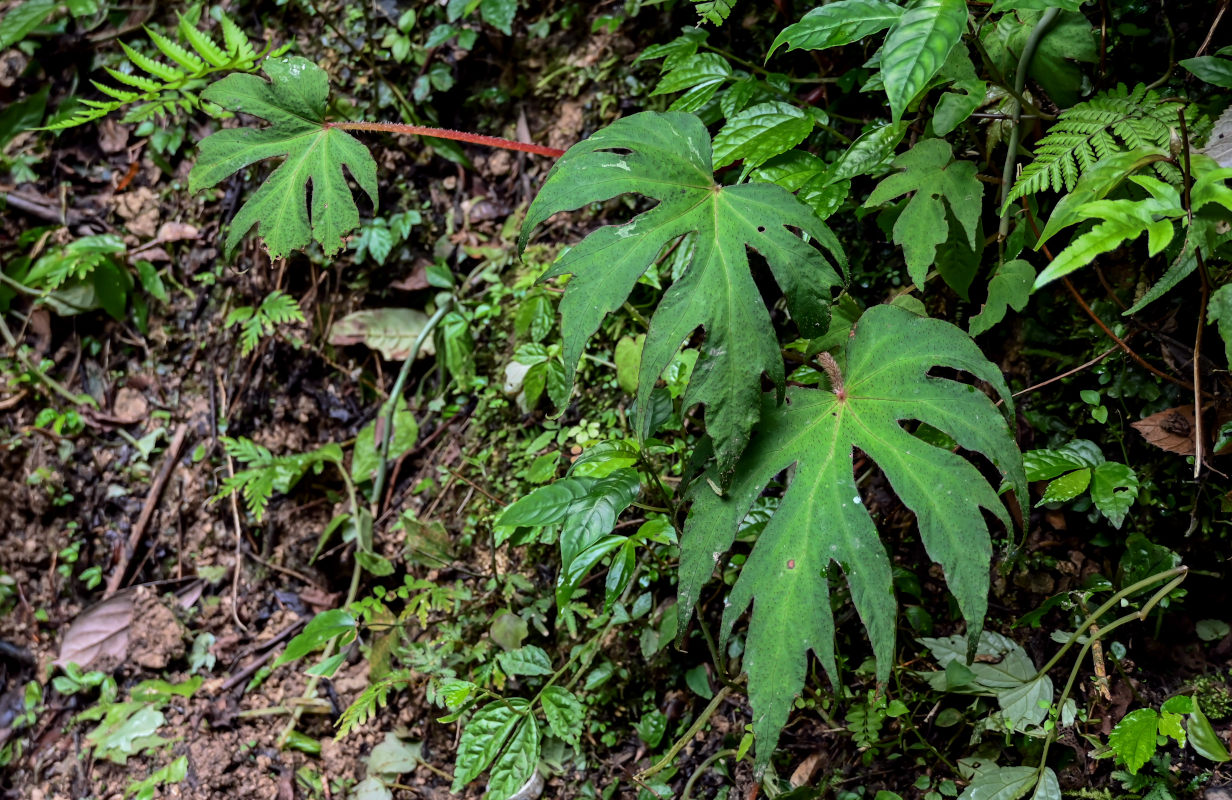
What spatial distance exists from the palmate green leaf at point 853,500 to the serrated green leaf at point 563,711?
685 mm

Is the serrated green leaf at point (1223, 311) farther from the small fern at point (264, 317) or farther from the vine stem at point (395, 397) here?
the small fern at point (264, 317)

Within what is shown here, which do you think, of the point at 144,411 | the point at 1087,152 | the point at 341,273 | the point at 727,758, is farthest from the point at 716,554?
the point at 144,411

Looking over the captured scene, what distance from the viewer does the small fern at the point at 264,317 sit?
9.04ft

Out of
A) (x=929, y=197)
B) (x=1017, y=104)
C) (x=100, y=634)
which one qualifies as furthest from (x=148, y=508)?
(x=1017, y=104)

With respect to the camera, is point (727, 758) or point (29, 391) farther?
point (29, 391)

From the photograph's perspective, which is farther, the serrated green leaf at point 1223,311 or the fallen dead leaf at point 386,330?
the fallen dead leaf at point 386,330

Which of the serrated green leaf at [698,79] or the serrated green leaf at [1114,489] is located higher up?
the serrated green leaf at [698,79]

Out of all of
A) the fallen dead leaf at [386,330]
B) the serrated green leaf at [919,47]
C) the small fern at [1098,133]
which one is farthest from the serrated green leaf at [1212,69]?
the fallen dead leaf at [386,330]

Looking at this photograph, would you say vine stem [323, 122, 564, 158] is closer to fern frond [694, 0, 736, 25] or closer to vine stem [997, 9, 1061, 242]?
fern frond [694, 0, 736, 25]

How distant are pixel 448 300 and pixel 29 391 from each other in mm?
1969

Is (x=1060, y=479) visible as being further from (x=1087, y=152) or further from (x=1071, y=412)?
(x=1087, y=152)

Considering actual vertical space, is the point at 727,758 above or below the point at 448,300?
below

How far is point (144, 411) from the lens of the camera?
311cm

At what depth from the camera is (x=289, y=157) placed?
5.74 ft
